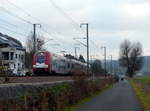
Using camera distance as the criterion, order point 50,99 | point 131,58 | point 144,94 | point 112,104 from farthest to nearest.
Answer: point 131,58 < point 144,94 < point 112,104 < point 50,99

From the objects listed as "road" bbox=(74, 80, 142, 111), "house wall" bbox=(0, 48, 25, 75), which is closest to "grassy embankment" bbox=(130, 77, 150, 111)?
"road" bbox=(74, 80, 142, 111)

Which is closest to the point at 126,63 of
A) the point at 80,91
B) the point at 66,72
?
the point at 66,72

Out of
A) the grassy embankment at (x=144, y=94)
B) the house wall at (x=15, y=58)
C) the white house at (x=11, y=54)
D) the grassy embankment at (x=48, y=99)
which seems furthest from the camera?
the white house at (x=11, y=54)

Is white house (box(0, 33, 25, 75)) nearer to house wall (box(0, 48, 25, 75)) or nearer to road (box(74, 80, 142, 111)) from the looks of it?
house wall (box(0, 48, 25, 75))

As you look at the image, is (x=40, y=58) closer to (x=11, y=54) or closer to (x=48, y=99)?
(x=48, y=99)

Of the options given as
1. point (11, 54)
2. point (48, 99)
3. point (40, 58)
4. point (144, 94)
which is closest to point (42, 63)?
point (40, 58)

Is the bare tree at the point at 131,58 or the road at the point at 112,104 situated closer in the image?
the road at the point at 112,104

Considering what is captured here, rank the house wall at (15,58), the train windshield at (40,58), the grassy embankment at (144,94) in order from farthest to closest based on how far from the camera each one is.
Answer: the house wall at (15,58), the train windshield at (40,58), the grassy embankment at (144,94)

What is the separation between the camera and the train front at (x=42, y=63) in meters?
43.9

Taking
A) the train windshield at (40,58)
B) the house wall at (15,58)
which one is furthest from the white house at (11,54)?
the train windshield at (40,58)

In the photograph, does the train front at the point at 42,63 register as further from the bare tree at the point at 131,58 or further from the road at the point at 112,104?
the bare tree at the point at 131,58

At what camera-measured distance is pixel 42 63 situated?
44.1 metres

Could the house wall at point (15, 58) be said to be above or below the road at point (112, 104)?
above

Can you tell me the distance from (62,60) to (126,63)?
304 feet
